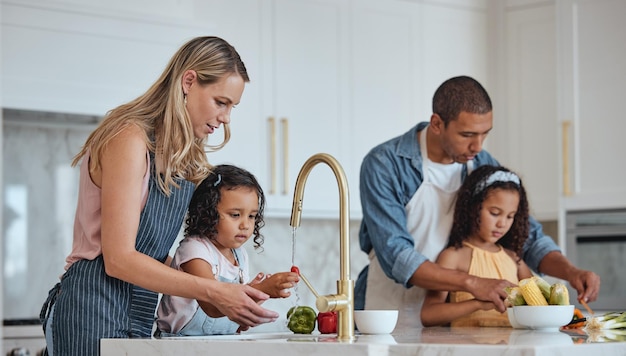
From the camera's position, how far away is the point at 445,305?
2619 millimetres

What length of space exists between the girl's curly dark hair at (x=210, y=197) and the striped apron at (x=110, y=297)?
7.4 inches

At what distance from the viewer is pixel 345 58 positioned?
4.36 m

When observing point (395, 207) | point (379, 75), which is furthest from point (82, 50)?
point (379, 75)

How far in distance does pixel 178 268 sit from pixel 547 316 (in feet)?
2.66

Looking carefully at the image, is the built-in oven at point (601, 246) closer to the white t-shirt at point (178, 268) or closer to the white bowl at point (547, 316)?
the white bowl at point (547, 316)

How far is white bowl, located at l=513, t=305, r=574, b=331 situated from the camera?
2100 millimetres

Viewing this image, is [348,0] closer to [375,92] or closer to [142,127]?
[375,92]

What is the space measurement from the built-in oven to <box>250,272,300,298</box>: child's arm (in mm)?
2634

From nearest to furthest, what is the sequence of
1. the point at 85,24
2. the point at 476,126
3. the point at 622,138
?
the point at 476,126 < the point at 85,24 < the point at 622,138

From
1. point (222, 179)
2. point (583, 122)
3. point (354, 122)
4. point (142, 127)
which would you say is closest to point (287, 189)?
point (354, 122)

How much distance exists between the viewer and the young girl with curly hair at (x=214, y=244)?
2.13 m

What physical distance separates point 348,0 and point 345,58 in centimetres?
26

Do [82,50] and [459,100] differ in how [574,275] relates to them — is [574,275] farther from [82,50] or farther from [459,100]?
[82,50]

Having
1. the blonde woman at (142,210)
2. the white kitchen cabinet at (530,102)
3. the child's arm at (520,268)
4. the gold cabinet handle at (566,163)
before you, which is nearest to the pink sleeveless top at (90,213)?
the blonde woman at (142,210)
